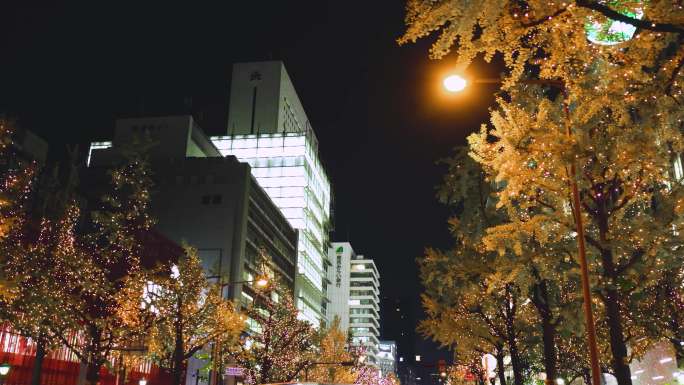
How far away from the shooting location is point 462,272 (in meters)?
15.7

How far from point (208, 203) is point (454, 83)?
60.3m

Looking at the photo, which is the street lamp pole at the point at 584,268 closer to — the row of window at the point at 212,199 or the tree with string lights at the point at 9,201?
the tree with string lights at the point at 9,201

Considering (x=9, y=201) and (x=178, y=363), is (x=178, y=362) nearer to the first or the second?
(x=178, y=363)

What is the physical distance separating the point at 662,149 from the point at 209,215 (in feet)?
193

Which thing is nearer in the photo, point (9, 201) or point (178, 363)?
point (9, 201)

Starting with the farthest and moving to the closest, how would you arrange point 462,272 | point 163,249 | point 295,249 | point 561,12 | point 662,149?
1. point 295,249
2. point 163,249
3. point 462,272
4. point 662,149
5. point 561,12

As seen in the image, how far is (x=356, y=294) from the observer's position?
6826 inches

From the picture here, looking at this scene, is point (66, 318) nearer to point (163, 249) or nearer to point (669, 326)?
point (163, 249)

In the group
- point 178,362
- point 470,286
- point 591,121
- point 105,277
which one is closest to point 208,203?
point 105,277

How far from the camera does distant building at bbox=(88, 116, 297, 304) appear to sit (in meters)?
63.3

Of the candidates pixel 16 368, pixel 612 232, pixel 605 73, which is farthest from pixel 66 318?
pixel 605 73

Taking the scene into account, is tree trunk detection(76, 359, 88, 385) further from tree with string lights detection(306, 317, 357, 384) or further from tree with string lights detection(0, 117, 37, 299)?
tree with string lights detection(306, 317, 357, 384)

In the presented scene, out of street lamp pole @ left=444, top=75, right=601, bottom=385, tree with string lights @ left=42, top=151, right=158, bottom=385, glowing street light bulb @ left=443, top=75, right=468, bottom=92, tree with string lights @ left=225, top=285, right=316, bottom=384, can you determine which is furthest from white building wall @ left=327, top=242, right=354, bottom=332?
glowing street light bulb @ left=443, top=75, right=468, bottom=92

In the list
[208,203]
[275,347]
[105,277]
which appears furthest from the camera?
[208,203]
